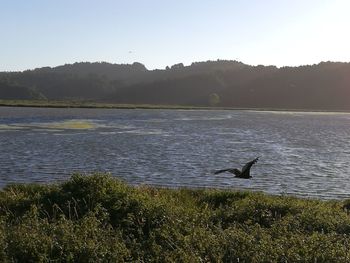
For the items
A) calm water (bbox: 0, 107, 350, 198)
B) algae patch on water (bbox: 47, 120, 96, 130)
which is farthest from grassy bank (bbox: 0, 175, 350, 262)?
algae patch on water (bbox: 47, 120, 96, 130)

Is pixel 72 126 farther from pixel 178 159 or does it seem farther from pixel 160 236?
pixel 160 236

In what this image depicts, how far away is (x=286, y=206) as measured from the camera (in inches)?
750

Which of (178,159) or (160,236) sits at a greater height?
(160,236)

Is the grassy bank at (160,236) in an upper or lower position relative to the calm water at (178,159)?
upper

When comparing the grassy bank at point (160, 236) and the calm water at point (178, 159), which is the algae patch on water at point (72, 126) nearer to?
the calm water at point (178, 159)

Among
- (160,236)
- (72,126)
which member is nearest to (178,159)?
(160,236)

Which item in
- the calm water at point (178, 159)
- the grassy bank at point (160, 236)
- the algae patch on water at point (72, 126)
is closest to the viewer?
the grassy bank at point (160, 236)

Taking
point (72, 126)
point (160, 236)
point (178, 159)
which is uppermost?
point (160, 236)

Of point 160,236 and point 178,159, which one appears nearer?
point 160,236

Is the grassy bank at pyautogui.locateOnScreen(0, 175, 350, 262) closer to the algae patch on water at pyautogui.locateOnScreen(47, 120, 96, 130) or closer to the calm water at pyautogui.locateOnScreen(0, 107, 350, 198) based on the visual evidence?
the calm water at pyautogui.locateOnScreen(0, 107, 350, 198)

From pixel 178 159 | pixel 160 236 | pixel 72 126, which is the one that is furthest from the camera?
pixel 72 126

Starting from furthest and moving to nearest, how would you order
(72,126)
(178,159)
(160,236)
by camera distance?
1. (72,126)
2. (178,159)
3. (160,236)

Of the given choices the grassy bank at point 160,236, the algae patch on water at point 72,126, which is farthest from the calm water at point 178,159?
the grassy bank at point 160,236

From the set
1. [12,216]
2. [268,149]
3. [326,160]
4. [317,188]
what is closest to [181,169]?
[317,188]
